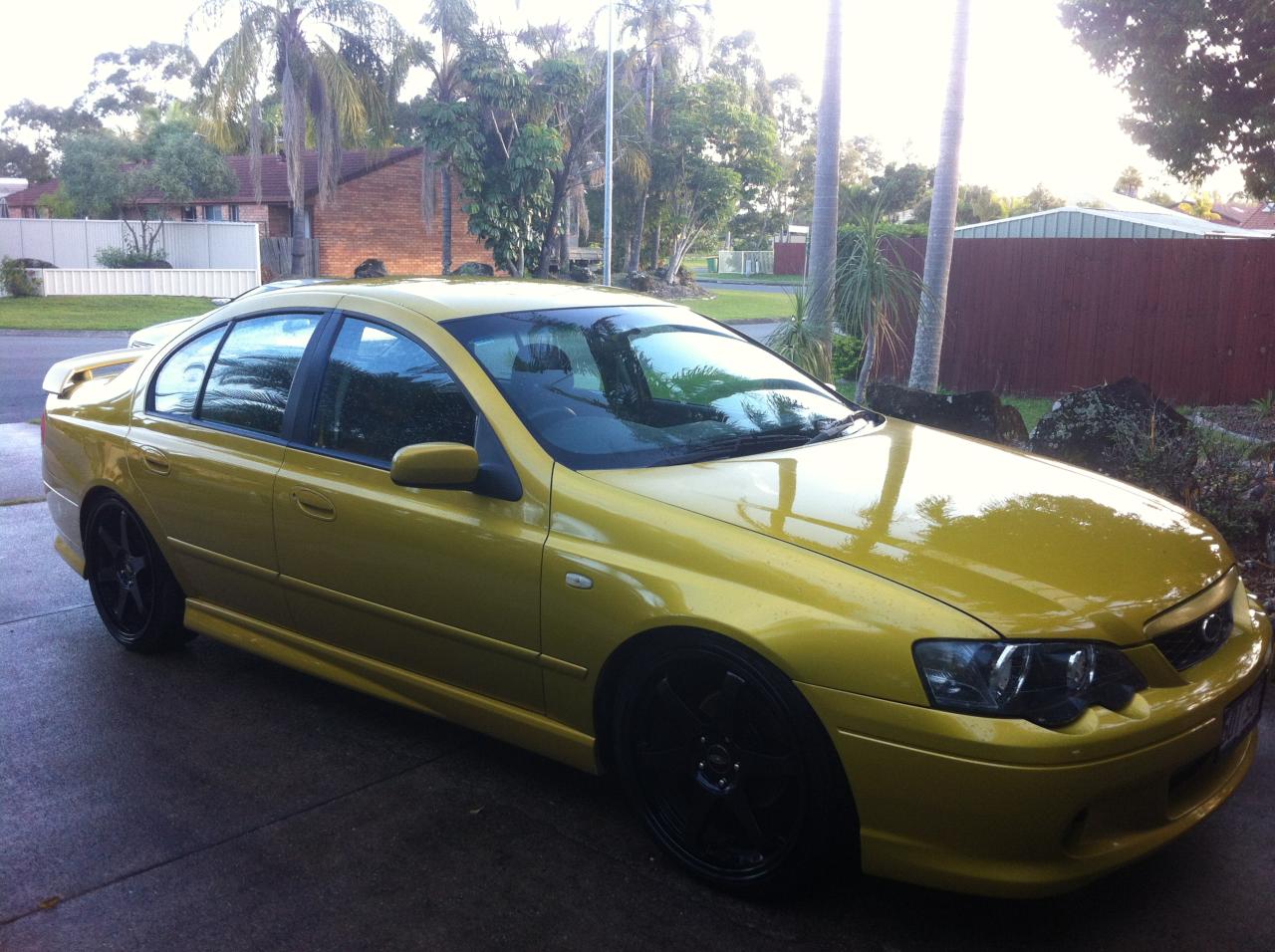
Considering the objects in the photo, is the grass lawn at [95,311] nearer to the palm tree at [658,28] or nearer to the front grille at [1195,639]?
the palm tree at [658,28]

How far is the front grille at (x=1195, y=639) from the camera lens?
300cm

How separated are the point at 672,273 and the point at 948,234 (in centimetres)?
3807

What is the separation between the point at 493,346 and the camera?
392 centimetres

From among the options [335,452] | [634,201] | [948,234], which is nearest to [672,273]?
[634,201]

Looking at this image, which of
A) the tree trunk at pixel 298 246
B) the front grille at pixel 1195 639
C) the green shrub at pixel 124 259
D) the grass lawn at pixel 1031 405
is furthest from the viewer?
the tree trunk at pixel 298 246

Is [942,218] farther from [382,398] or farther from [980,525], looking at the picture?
[980,525]

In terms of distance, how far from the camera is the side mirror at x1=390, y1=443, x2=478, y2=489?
3459 mm

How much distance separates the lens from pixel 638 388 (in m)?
4.09

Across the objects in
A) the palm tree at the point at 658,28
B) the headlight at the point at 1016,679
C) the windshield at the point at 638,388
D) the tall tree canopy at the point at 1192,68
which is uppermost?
the palm tree at the point at 658,28

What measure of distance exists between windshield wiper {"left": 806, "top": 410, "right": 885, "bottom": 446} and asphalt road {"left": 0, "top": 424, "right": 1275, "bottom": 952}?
54.5 inches

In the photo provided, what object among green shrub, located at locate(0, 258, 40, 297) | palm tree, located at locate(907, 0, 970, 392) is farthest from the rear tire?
green shrub, located at locate(0, 258, 40, 297)

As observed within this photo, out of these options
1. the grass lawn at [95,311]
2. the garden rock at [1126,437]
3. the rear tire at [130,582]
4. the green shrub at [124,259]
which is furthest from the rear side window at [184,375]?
the green shrub at [124,259]

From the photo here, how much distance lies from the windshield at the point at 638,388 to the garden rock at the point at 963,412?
2.89 metres

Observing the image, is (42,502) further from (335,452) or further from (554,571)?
(554,571)
